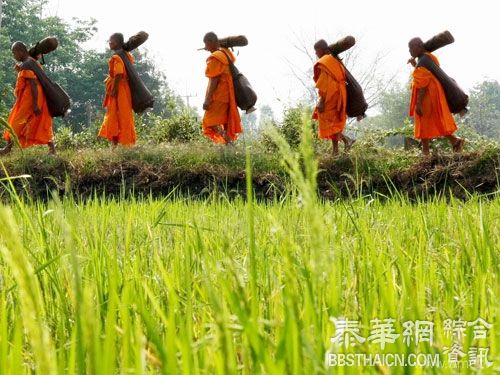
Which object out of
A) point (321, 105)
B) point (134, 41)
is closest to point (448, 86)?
point (321, 105)

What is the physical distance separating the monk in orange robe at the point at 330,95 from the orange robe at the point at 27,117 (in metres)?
3.89

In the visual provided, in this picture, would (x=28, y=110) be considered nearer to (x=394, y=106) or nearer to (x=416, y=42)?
(x=416, y=42)

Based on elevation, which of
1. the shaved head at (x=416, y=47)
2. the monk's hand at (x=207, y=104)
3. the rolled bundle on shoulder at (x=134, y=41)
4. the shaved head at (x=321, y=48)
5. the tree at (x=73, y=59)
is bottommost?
the monk's hand at (x=207, y=104)

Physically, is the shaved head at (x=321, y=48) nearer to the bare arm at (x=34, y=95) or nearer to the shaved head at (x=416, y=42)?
the shaved head at (x=416, y=42)

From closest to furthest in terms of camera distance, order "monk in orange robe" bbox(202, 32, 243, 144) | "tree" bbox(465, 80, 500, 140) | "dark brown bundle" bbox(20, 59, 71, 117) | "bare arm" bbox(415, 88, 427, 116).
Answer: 1. "bare arm" bbox(415, 88, 427, 116)
2. "dark brown bundle" bbox(20, 59, 71, 117)
3. "monk in orange robe" bbox(202, 32, 243, 144)
4. "tree" bbox(465, 80, 500, 140)

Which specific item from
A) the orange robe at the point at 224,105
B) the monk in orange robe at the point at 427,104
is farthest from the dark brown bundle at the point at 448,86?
the orange robe at the point at 224,105

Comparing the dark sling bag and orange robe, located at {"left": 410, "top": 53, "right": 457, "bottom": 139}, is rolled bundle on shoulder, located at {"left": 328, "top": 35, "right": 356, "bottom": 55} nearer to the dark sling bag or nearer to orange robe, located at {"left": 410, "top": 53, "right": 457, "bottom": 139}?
orange robe, located at {"left": 410, "top": 53, "right": 457, "bottom": 139}

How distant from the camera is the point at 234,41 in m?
10.0

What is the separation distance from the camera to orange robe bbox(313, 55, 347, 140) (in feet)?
29.7

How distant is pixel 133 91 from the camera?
404 inches

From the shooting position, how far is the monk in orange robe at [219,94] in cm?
966

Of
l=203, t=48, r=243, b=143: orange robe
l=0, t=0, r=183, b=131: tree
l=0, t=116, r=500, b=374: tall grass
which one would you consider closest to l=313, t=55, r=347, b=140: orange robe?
l=203, t=48, r=243, b=143: orange robe

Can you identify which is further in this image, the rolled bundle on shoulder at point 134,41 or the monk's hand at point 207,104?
the rolled bundle on shoulder at point 134,41

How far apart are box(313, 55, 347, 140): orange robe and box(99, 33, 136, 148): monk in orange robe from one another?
9.70 ft
